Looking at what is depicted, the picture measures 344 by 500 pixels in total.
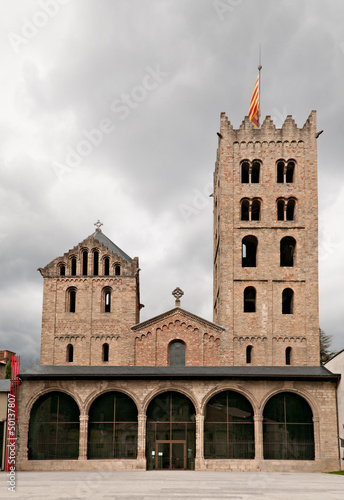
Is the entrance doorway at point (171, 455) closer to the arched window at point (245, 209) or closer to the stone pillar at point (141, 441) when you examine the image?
the stone pillar at point (141, 441)

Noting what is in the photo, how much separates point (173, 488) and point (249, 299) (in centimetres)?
2499

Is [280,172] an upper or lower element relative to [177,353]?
upper

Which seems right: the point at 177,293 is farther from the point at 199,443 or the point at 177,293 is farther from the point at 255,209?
the point at 199,443

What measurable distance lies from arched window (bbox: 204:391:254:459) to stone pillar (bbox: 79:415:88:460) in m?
7.99

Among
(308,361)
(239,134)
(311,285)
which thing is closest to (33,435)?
(308,361)

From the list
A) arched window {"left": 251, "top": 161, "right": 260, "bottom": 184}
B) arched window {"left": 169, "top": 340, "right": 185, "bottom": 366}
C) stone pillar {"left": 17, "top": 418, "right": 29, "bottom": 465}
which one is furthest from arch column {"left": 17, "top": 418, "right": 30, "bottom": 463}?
arched window {"left": 251, "top": 161, "right": 260, "bottom": 184}

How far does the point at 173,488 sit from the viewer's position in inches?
950

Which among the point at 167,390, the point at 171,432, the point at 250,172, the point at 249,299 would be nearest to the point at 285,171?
the point at 250,172

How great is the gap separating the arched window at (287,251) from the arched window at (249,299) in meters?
4.16

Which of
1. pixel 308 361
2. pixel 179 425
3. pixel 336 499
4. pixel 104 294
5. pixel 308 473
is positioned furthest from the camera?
pixel 104 294

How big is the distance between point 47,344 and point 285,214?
22.6 metres

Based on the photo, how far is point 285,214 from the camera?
46969 mm

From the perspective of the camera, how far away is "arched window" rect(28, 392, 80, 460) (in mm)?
36906

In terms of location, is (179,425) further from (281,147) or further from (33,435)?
(281,147)
